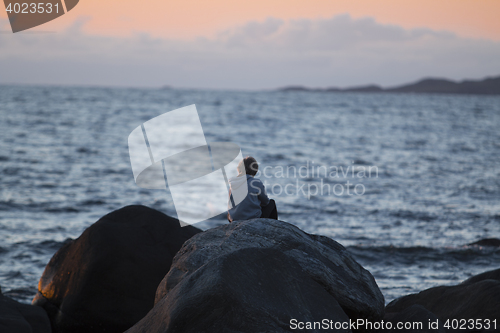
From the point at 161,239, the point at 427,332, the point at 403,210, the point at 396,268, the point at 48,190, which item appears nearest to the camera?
the point at 427,332

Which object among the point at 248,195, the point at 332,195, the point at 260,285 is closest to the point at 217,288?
the point at 260,285

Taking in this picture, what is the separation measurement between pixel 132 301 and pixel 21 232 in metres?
6.85

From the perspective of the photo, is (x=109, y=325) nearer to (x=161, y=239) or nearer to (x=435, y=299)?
(x=161, y=239)

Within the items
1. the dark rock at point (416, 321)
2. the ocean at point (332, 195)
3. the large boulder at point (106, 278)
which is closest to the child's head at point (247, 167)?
the large boulder at point (106, 278)

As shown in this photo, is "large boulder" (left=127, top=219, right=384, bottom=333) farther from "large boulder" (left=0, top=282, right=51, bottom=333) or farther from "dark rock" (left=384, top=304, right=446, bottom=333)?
"large boulder" (left=0, top=282, right=51, bottom=333)

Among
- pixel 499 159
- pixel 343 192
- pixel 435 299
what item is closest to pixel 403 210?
pixel 343 192

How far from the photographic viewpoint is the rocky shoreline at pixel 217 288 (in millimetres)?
4078

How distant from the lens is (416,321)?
17.8 feet

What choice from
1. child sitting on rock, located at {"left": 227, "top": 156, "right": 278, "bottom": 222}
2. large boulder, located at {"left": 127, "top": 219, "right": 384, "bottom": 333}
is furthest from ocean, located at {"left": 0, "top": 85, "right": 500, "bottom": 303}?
large boulder, located at {"left": 127, "top": 219, "right": 384, "bottom": 333}

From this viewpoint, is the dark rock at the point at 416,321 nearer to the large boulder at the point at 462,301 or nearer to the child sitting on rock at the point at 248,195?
the large boulder at the point at 462,301

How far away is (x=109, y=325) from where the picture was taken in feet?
21.2

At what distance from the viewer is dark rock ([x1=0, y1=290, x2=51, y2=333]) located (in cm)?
551

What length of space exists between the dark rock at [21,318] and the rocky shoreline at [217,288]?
0.01 meters

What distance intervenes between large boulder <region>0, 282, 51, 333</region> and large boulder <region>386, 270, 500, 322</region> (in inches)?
185
